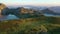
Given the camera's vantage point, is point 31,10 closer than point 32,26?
No

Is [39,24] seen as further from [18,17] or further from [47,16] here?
[18,17]

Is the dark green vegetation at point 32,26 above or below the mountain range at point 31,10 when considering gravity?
below

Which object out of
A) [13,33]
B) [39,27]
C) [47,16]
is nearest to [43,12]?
[47,16]

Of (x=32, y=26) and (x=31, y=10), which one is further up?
(x=31, y=10)

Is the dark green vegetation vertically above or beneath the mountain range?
beneath

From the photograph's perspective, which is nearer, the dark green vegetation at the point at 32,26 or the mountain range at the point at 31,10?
the dark green vegetation at the point at 32,26

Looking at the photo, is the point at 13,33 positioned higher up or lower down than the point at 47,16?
lower down

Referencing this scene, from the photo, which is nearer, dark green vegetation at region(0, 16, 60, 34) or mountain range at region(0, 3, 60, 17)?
dark green vegetation at region(0, 16, 60, 34)
